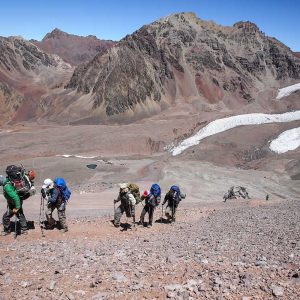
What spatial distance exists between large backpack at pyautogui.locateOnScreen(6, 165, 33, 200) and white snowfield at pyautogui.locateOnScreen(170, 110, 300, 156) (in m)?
45.4

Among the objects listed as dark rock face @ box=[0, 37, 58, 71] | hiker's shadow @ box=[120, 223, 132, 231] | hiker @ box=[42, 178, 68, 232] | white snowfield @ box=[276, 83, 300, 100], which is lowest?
hiker's shadow @ box=[120, 223, 132, 231]

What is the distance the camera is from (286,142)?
5294 cm

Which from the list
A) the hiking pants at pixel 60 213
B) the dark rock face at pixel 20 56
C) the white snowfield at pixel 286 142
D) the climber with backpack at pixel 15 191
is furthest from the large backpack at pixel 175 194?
the dark rock face at pixel 20 56

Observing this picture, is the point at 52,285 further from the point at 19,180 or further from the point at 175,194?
the point at 175,194

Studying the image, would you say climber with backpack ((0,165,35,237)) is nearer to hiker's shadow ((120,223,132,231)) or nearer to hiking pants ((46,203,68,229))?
hiking pants ((46,203,68,229))

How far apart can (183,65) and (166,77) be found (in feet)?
19.4

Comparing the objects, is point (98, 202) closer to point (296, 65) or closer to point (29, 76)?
point (296, 65)

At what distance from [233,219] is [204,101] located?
80053 millimetres

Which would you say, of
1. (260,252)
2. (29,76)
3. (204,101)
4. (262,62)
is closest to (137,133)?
(204,101)

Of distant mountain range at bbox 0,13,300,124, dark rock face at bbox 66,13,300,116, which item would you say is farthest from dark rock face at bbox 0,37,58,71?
dark rock face at bbox 66,13,300,116

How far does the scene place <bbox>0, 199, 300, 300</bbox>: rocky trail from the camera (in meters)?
7.26

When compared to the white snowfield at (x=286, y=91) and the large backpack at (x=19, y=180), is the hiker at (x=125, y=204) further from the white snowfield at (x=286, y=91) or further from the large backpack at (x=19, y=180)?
the white snowfield at (x=286, y=91)

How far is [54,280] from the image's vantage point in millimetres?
7965

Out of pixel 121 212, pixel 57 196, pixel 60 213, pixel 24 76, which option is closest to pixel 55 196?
pixel 57 196
